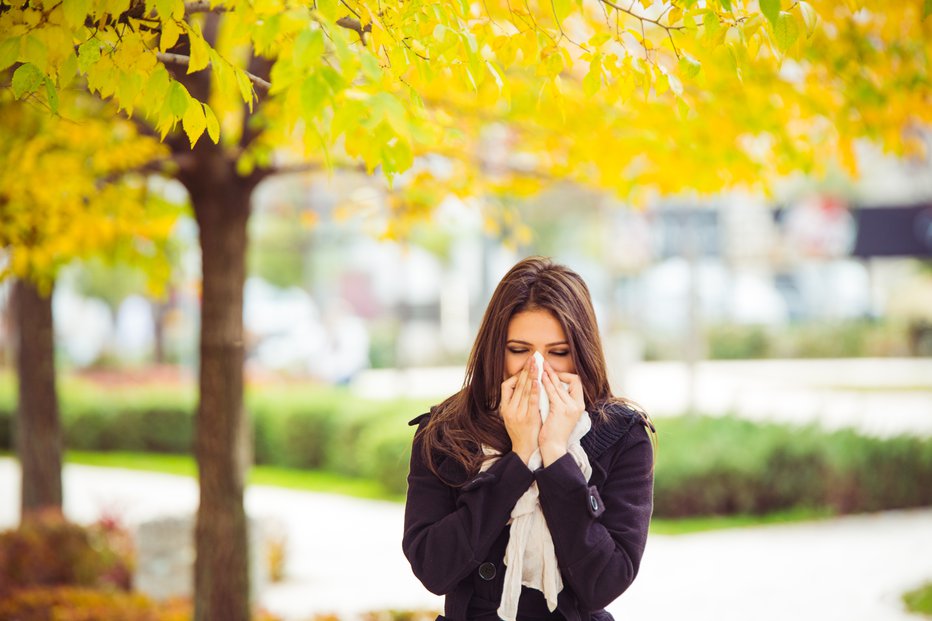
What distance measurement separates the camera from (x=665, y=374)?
2798 centimetres

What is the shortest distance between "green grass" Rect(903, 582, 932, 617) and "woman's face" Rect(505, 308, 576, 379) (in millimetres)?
5594

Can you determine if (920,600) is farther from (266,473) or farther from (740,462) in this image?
(266,473)

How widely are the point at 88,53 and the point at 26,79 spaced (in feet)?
0.57

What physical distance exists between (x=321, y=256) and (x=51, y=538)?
112 feet

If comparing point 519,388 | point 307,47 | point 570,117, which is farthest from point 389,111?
point 570,117

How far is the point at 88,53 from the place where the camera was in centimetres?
268

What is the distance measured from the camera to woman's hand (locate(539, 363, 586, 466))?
246 cm

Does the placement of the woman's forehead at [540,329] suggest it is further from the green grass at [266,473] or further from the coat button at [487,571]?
the green grass at [266,473]

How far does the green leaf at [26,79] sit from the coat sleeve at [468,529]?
1480mm

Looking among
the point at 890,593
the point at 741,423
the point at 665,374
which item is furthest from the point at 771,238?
the point at 890,593

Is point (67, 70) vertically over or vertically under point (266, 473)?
over

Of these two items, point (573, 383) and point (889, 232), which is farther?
point (889, 232)

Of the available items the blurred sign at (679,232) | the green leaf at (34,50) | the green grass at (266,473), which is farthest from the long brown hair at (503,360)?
the blurred sign at (679,232)

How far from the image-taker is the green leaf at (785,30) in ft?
9.23
